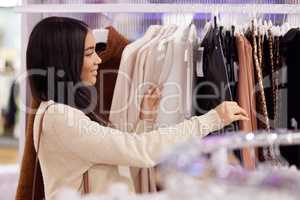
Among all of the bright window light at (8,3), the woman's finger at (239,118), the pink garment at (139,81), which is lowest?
the woman's finger at (239,118)

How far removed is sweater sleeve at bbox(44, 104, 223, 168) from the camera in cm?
152

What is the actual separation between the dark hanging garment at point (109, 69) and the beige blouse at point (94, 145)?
0.39 m

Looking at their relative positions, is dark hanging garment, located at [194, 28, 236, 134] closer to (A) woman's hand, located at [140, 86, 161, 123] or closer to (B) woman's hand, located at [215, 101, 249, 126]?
(B) woman's hand, located at [215, 101, 249, 126]

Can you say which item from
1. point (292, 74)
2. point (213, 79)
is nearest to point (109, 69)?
point (213, 79)

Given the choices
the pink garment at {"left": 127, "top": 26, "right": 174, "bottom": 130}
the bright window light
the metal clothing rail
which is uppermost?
the bright window light

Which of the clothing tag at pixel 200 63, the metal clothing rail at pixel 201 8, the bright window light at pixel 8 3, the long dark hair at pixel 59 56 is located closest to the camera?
the long dark hair at pixel 59 56

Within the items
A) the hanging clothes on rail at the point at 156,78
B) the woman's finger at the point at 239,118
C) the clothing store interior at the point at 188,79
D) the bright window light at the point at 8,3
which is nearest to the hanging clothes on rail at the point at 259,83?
the clothing store interior at the point at 188,79

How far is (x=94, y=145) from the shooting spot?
153cm

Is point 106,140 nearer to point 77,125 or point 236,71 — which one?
point 77,125

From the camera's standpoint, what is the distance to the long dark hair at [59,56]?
5.49ft

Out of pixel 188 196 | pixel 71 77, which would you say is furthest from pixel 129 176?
pixel 188 196

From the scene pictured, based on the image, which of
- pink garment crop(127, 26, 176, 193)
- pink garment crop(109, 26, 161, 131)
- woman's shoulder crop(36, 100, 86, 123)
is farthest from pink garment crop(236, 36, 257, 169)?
woman's shoulder crop(36, 100, 86, 123)

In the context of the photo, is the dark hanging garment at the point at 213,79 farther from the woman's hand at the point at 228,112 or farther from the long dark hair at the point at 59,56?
the long dark hair at the point at 59,56

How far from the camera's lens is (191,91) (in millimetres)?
1834
